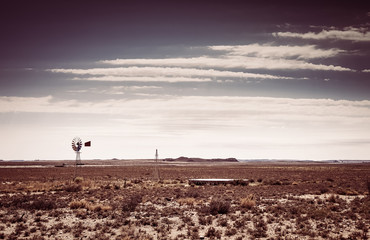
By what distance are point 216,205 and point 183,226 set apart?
11.6 ft

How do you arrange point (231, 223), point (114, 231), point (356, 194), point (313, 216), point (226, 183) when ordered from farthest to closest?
point (226, 183), point (356, 194), point (313, 216), point (231, 223), point (114, 231)

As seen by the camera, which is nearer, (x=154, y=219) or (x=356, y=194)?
(x=154, y=219)

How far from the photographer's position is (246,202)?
18.6 meters

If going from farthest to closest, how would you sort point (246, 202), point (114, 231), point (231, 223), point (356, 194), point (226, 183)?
point (226, 183) → point (356, 194) → point (246, 202) → point (231, 223) → point (114, 231)

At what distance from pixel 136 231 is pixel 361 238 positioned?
8.34 meters

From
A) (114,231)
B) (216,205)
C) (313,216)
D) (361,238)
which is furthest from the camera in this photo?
(216,205)

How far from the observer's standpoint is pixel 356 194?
25.5 metres

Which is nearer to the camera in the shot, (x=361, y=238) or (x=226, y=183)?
(x=361, y=238)

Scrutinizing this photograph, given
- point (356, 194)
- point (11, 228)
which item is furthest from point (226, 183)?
point (11, 228)

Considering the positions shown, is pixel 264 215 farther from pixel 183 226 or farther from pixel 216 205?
pixel 183 226

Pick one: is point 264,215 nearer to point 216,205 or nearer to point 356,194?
point 216,205

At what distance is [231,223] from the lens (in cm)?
1441

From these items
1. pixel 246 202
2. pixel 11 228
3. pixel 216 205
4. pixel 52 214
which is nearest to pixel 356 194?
pixel 246 202

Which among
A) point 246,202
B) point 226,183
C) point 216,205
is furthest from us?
point 226,183
